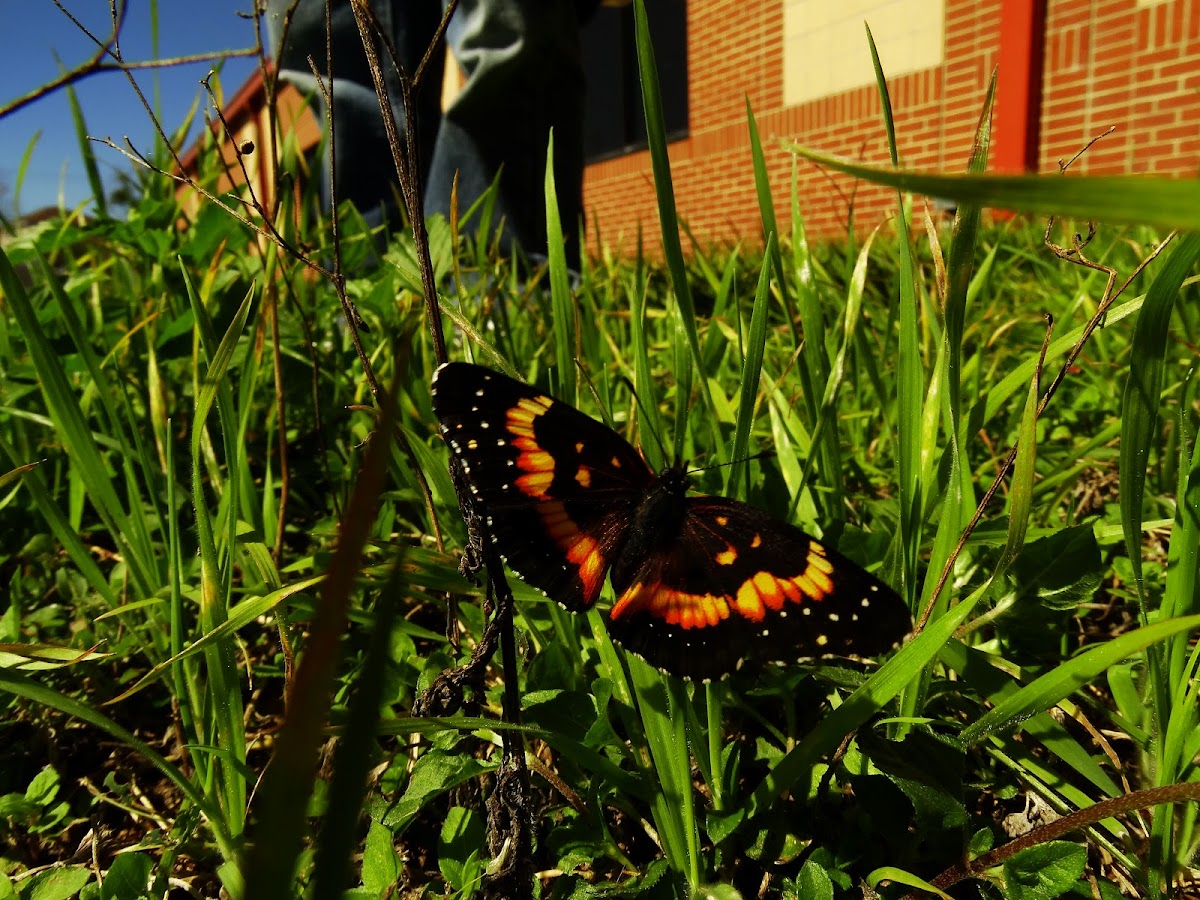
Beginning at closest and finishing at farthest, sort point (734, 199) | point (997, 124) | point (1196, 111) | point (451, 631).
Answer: point (451, 631)
point (1196, 111)
point (997, 124)
point (734, 199)

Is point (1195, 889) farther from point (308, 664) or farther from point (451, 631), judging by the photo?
point (308, 664)

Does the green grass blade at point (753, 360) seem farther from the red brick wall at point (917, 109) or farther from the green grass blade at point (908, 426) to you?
the red brick wall at point (917, 109)

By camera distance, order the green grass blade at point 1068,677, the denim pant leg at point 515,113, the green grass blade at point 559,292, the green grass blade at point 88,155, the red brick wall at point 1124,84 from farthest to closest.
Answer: the red brick wall at point 1124,84 < the denim pant leg at point 515,113 < the green grass blade at point 88,155 < the green grass blade at point 559,292 < the green grass blade at point 1068,677

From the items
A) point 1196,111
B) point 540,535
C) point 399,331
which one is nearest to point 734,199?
point 1196,111

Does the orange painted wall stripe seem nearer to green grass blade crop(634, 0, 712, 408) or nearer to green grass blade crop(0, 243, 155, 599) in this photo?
green grass blade crop(634, 0, 712, 408)

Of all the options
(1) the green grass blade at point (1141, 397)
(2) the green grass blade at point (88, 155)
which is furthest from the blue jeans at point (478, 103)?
(1) the green grass blade at point (1141, 397)

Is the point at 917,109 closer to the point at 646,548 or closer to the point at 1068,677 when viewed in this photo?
the point at 646,548

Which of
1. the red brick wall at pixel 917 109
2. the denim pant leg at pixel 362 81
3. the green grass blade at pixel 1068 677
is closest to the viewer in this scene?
the green grass blade at pixel 1068 677
